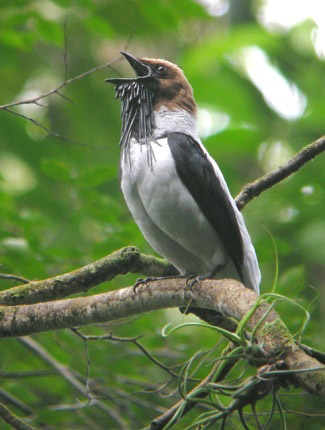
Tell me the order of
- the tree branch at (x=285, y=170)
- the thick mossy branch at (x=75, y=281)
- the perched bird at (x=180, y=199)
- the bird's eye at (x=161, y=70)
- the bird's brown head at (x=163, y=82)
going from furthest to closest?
the bird's eye at (x=161, y=70) < the bird's brown head at (x=163, y=82) < the perched bird at (x=180, y=199) < the tree branch at (x=285, y=170) < the thick mossy branch at (x=75, y=281)

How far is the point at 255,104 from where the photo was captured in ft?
24.1

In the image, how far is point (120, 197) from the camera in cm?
736

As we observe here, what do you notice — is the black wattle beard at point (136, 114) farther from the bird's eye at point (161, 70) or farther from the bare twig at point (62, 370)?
the bare twig at point (62, 370)

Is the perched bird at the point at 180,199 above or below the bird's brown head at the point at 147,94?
below

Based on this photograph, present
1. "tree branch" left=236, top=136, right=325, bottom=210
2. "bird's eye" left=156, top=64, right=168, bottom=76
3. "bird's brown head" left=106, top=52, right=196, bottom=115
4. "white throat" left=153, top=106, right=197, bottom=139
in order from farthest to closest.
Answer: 1. "bird's eye" left=156, top=64, right=168, bottom=76
2. "bird's brown head" left=106, top=52, right=196, bottom=115
3. "white throat" left=153, top=106, right=197, bottom=139
4. "tree branch" left=236, top=136, right=325, bottom=210

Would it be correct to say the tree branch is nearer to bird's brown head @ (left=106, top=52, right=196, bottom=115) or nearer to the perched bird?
the perched bird

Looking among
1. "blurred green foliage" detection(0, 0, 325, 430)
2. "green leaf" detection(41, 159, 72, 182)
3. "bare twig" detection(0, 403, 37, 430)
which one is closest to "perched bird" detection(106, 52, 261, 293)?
"blurred green foliage" detection(0, 0, 325, 430)

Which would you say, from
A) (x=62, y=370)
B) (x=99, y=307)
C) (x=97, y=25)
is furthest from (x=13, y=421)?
(x=97, y=25)

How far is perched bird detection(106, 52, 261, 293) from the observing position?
4703mm

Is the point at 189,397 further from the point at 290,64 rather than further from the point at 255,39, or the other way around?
the point at 290,64

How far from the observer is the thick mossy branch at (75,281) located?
405 cm

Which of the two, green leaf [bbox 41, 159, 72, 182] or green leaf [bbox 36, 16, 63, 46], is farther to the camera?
green leaf [bbox 36, 16, 63, 46]

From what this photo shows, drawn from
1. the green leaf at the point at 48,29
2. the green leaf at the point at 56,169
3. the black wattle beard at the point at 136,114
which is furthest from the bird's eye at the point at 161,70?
the green leaf at the point at 56,169

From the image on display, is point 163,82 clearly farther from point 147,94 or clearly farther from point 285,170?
point 285,170
